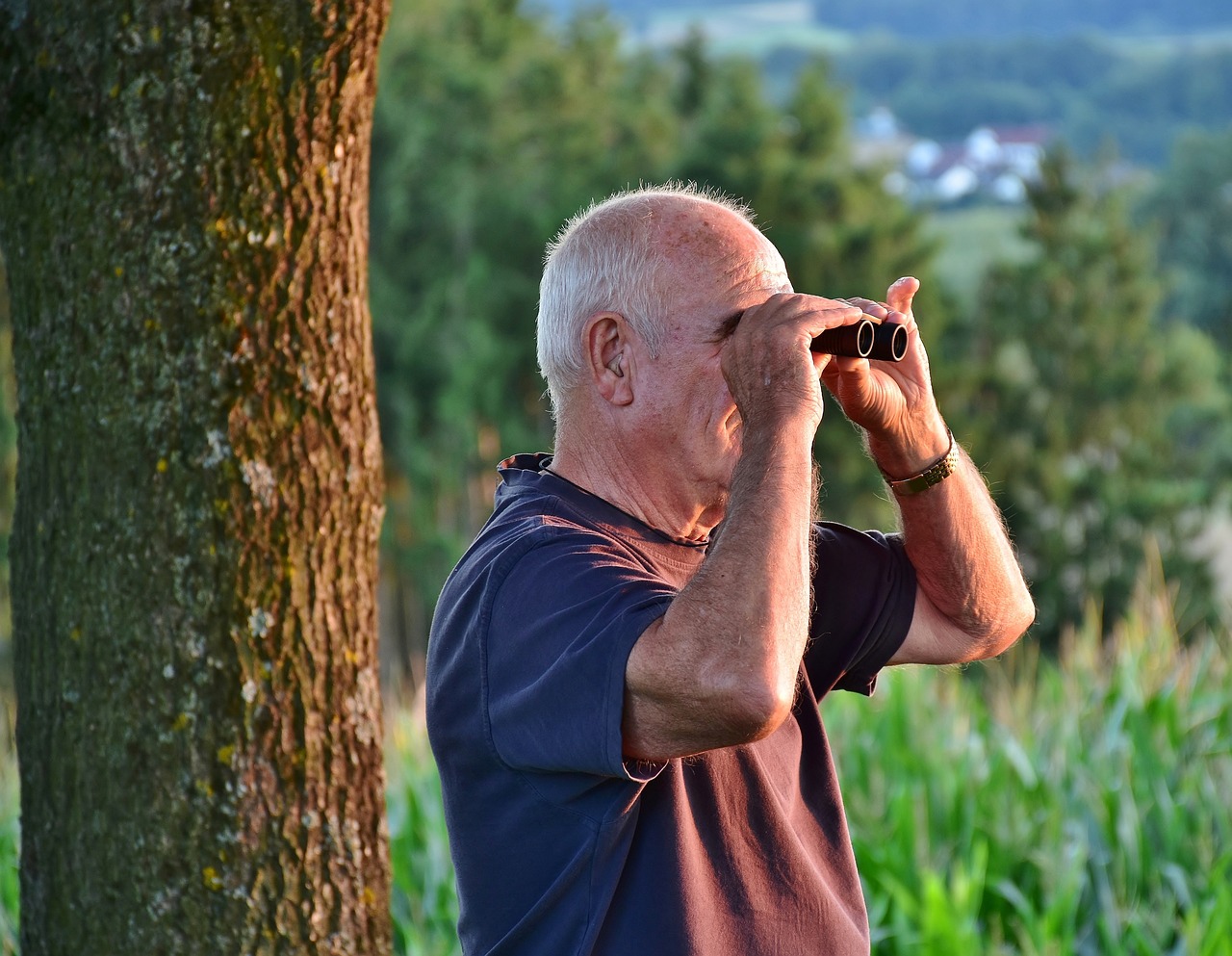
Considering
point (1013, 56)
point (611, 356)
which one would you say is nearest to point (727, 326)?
point (611, 356)

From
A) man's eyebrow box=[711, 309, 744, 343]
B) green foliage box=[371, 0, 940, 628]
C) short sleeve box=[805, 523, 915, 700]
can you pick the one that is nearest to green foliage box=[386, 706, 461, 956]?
short sleeve box=[805, 523, 915, 700]

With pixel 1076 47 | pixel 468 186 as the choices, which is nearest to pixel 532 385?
pixel 468 186

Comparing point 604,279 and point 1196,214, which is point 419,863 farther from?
point 1196,214

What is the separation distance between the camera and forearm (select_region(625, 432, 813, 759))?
61.6 inches

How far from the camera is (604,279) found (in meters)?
1.93

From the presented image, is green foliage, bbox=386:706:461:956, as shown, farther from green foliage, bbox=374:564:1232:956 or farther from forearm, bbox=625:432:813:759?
forearm, bbox=625:432:813:759

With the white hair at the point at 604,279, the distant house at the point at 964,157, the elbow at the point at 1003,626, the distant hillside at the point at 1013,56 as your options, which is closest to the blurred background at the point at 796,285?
the elbow at the point at 1003,626

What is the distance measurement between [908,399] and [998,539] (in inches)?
10.6

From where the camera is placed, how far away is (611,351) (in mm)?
1936

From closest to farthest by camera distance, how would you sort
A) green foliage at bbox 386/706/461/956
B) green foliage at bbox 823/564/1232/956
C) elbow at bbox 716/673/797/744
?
1. elbow at bbox 716/673/797/744
2. green foliage at bbox 823/564/1232/956
3. green foliage at bbox 386/706/461/956

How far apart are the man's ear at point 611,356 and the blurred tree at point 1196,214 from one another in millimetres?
46279

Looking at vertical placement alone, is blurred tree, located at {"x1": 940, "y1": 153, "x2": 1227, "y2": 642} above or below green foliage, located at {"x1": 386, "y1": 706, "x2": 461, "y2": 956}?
above

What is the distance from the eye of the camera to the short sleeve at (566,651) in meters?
1.59

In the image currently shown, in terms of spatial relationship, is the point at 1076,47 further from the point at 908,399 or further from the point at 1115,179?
the point at 908,399
